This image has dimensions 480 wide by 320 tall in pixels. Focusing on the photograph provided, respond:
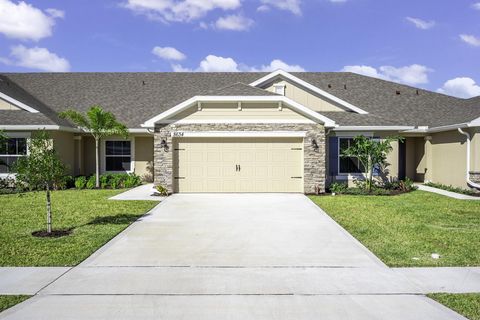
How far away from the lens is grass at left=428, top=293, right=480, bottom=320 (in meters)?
4.93

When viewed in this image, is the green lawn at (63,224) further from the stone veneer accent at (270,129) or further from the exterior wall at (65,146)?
the exterior wall at (65,146)

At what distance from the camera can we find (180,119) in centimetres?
1603

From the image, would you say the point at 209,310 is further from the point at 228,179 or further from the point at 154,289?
the point at 228,179

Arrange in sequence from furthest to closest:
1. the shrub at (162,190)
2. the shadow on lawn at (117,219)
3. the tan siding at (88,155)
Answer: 1. the tan siding at (88,155)
2. the shrub at (162,190)
3. the shadow on lawn at (117,219)

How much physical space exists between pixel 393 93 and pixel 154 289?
21283 mm

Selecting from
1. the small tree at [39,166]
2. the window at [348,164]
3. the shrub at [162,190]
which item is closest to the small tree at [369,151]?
the window at [348,164]

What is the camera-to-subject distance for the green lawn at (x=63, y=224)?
24.4 ft

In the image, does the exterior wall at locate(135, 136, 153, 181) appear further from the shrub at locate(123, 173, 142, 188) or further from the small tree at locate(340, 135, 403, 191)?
the small tree at locate(340, 135, 403, 191)

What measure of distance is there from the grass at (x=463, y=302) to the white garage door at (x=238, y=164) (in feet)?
35.6

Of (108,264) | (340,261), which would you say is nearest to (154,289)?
(108,264)

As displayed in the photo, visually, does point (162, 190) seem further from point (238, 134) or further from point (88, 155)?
point (88, 155)

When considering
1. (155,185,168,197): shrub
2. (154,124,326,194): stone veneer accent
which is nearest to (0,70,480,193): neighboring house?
(154,124,326,194): stone veneer accent

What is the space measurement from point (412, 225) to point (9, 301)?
8938 mm

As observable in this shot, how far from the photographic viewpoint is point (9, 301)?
5.26 m
